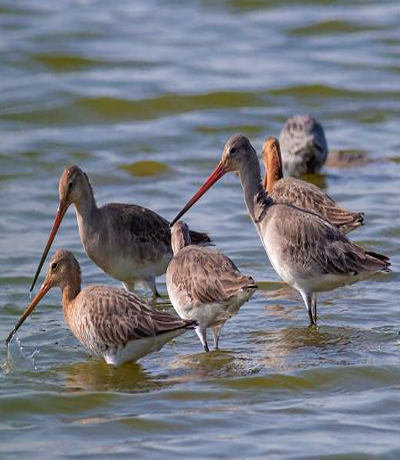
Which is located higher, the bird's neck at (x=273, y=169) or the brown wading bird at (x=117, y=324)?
the bird's neck at (x=273, y=169)

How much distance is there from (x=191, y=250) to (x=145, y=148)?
7.10m

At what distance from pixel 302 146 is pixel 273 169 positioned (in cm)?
261

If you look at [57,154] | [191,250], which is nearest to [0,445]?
[191,250]

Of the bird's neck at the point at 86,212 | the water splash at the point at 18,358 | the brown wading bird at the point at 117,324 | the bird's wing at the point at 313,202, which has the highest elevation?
the bird's neck at the point at 86,212

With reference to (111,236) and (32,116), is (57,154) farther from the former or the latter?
(111,236)

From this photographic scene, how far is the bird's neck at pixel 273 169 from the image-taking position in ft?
47.8

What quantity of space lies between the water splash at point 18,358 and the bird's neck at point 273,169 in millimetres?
4420

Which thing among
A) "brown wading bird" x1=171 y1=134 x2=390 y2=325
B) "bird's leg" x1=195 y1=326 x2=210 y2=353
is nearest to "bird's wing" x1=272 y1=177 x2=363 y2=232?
"brown wading bird" x1=171 y1=134 x2=390 y2=325

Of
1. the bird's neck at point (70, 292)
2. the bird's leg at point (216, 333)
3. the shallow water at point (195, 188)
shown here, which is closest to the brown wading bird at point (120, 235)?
the shallow water at point (195, 188)

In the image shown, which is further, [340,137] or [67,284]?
[340,137]

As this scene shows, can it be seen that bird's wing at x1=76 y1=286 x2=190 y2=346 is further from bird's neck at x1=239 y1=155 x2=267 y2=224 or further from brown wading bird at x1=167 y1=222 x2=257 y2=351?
bird's neck at x1=239 y1=155 x2=267 y2=224

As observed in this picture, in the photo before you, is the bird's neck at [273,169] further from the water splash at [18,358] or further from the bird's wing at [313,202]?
the water splash at [18,358]

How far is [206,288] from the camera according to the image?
34.4 ft

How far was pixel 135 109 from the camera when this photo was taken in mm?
19625
